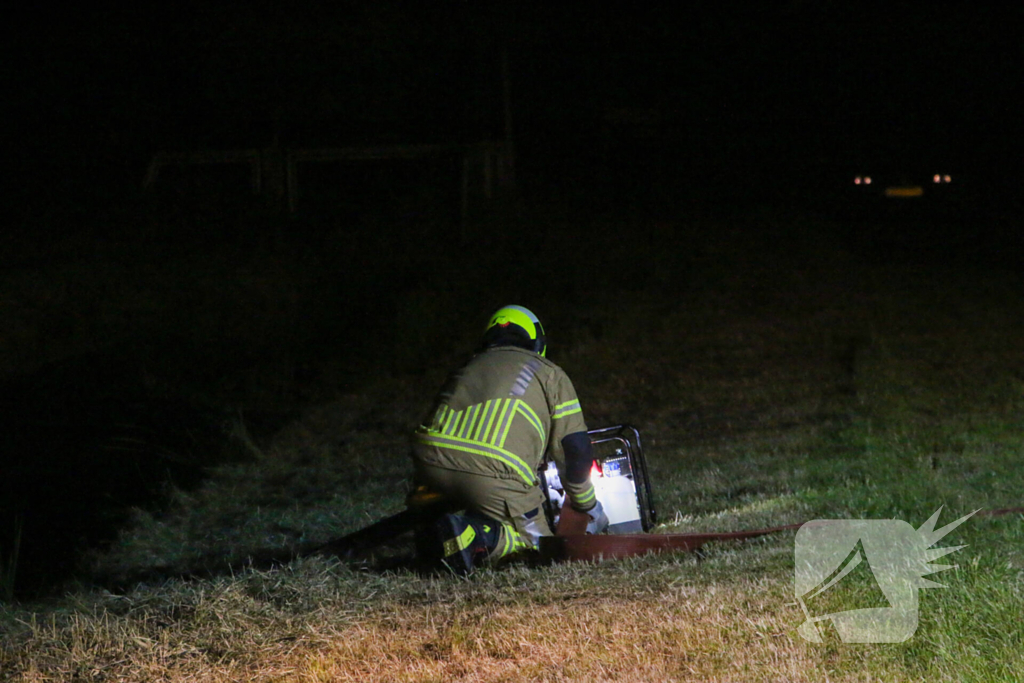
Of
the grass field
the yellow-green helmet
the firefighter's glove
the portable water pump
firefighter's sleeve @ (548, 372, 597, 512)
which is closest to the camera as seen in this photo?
the grass field

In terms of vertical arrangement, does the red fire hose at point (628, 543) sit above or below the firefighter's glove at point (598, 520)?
above

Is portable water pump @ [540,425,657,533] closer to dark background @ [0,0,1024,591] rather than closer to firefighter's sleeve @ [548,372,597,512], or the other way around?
firefighter's sleeve @ [548,372,597,512]

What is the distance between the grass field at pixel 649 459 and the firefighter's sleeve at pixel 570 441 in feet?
1.71

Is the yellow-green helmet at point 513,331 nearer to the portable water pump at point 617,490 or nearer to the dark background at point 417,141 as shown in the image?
the portable water pump at point 617,490

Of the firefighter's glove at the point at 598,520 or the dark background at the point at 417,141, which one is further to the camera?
the dark background at the point at 417,141

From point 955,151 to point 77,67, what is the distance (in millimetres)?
14526

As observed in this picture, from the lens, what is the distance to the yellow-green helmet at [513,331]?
17.7 ft

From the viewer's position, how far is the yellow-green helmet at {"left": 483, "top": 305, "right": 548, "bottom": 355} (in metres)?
5.40

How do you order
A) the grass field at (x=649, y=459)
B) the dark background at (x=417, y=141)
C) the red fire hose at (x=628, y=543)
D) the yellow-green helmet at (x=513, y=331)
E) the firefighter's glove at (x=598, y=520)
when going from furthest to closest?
the dark background at (x=417, y=141) < the firefighter's glove at (x=598, y=520) < the yellow-green helmet at (x=513, y=331) < the red fire hose at (x=628, y=543) < the grass field at (x=649, y=459)

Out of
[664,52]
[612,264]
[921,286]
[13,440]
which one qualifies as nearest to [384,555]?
[13,440]

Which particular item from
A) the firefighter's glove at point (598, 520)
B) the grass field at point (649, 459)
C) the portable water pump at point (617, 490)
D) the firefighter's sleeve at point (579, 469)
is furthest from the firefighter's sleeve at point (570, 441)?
the grass field at point (649, 459)

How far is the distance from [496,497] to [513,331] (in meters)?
0.90

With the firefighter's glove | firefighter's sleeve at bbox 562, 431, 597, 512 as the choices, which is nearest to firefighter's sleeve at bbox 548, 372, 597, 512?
firefighter's sleeve at bbox 562, 431, 597, 512

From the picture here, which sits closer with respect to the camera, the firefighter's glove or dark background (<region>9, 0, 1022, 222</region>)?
the firefighter's glove
